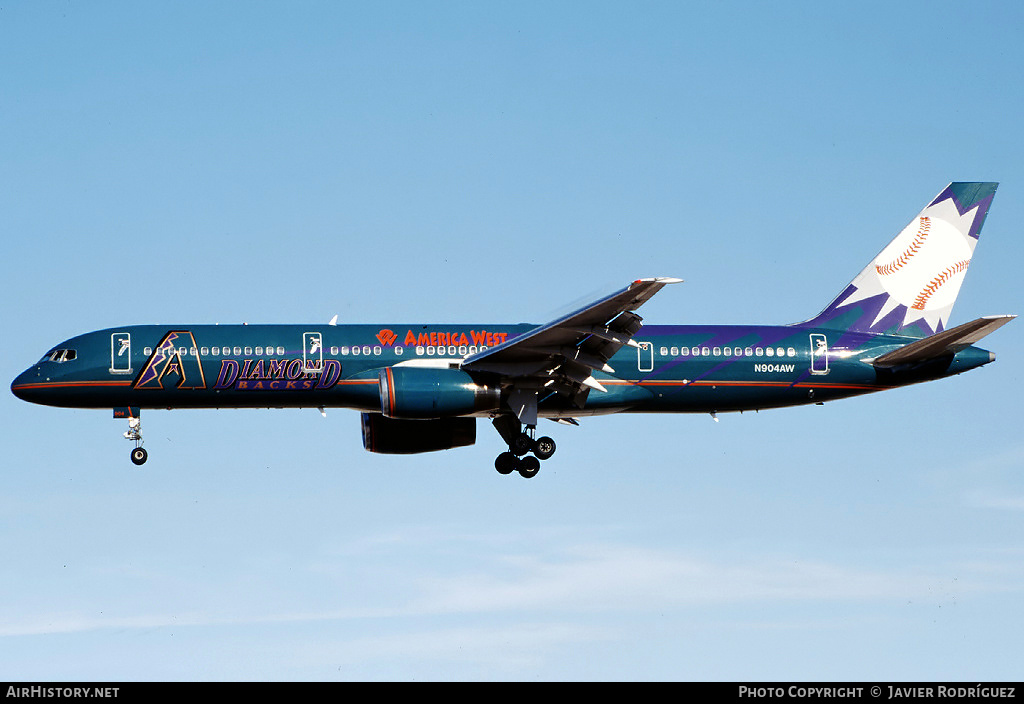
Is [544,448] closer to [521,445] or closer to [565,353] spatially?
[521,445]

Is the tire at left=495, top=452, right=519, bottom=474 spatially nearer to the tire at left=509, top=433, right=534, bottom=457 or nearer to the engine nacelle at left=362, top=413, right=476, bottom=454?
the tire at left=509, top=433, right=534, bottom=457

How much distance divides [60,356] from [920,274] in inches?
1204

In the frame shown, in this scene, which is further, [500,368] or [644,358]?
[644,358]

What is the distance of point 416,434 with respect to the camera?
5022 cm

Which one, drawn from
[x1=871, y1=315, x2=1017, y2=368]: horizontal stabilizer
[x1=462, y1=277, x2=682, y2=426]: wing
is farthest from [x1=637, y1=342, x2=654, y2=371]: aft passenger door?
[x1=871, y1=315, x2=1017, y2=368]: horizontal stabilizer

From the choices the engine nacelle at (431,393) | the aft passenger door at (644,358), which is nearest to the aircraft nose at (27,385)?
the engine nacelle at (431,393)

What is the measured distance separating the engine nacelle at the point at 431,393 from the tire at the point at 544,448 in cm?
252

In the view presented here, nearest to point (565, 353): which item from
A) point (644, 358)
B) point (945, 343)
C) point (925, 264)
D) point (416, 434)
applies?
point (644, 358)

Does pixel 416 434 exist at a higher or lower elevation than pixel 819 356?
lower

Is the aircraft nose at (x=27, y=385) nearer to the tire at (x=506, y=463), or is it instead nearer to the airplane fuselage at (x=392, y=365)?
the airplane fuselage at (x=392, y=365)

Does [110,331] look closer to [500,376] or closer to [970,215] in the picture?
[500,376]

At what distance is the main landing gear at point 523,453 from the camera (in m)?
46.7
